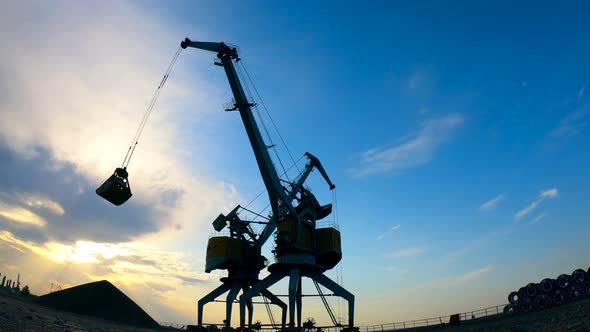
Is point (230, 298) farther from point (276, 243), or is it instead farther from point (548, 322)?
point (548, 322)

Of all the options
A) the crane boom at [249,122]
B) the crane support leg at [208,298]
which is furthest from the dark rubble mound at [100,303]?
the crane boom at [249,122]

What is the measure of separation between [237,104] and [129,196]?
16366mm

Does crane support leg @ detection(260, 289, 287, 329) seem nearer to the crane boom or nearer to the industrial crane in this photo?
the industrial crane

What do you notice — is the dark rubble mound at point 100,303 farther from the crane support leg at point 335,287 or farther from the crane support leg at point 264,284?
the crane support leg at point 335,287

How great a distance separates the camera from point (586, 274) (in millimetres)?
36312

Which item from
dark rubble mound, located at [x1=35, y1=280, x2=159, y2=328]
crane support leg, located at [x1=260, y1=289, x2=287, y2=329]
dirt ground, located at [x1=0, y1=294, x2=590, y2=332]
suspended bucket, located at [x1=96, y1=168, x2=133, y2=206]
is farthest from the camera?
dark rubble mound, located at [x1=35, y1=280, x2=159, y2=328]

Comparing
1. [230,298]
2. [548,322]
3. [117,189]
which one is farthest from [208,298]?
[548,322]

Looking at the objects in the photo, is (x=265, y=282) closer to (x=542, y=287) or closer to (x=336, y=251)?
(x=336, y=251)

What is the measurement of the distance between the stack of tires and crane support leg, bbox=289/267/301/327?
2234 cm

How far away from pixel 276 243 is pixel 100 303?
29335 millimetres

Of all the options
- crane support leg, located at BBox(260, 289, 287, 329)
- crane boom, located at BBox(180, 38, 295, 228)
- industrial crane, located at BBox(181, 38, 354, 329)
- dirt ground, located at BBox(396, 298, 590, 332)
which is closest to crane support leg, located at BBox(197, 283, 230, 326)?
industrial crane, located at BBox(181, 38, 354, 329)

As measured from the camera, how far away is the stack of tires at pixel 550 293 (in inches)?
1426

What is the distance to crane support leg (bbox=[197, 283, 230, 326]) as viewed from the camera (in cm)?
4291

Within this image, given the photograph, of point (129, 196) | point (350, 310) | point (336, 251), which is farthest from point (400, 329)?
point (129, 196)
